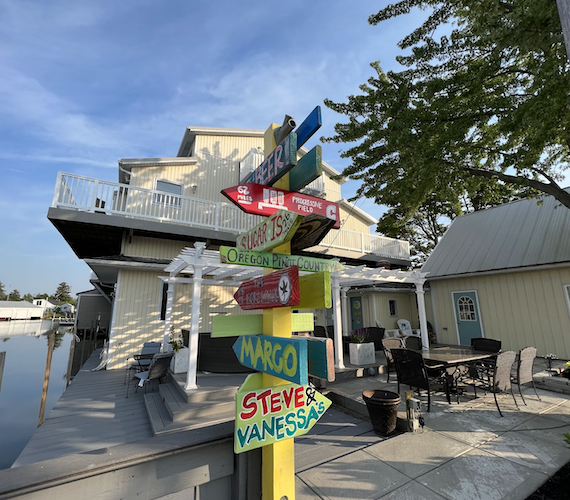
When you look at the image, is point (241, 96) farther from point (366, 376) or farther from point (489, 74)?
point (366, 376)

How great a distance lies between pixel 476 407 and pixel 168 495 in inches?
235

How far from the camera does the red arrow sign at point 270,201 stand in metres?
2.31

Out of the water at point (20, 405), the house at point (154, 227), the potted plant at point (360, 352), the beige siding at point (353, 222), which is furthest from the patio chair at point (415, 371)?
the beige siding at point (353, 222)

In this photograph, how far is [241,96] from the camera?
7023 mm

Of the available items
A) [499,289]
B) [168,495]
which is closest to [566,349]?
[499,289]

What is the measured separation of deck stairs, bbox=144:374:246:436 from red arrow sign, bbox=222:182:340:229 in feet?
13.9

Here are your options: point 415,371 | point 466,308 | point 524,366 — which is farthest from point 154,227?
point 466,308

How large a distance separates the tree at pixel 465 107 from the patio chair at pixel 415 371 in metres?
4.07

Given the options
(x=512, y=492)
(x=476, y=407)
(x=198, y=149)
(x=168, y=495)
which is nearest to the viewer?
(x=168, y=495)

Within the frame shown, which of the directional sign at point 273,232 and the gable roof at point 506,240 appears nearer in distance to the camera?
the directional sign at point 273,232

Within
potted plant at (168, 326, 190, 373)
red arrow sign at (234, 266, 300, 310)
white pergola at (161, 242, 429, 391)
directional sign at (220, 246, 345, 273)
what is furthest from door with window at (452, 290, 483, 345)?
red arrow sign at (234, 266, 300, 310)

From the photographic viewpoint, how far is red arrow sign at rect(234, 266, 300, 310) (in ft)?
5.73

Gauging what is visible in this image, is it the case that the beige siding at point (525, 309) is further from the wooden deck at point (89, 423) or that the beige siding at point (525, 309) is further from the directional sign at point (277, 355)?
the wooden deck at point (89, 423)

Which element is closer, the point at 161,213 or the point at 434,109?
the point at 434,109
